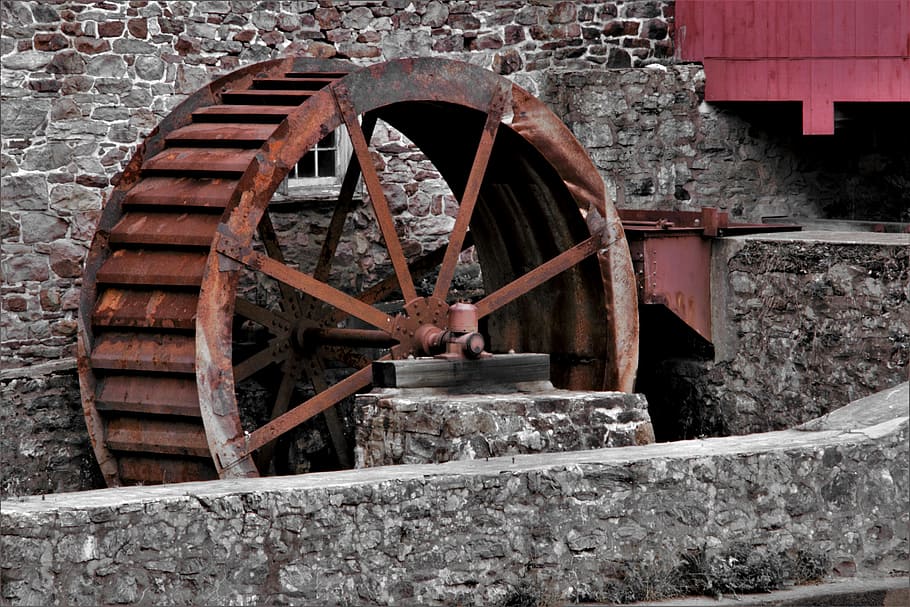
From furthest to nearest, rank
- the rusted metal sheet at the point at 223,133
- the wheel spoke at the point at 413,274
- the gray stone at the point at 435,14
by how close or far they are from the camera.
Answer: the gray stone at the point at 435,14, the wheel spoke at the point at 413,274, the rusted metal sheet at the point at 223,133

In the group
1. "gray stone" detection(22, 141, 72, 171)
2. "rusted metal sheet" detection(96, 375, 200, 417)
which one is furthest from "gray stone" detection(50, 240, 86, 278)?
"rusted metal sheet" detection(96, 375, 200, 417)

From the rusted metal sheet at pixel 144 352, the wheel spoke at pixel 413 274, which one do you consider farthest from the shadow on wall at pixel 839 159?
the rusted metal sheet at pixel 144 352

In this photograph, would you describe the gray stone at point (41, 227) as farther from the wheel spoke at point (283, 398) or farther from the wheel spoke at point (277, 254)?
the wheel spoke at point (283, 398)

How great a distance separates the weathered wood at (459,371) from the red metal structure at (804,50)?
4.25 metres

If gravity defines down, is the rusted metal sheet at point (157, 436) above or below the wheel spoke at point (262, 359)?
below

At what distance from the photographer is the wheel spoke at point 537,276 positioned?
9500 mm

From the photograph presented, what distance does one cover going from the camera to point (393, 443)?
7824 mm

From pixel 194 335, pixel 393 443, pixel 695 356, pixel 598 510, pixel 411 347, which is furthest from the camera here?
pixel 695 356

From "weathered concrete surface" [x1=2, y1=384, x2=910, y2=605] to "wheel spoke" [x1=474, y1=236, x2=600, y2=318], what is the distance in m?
2.42

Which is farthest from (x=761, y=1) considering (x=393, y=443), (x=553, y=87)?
(x=393, y=443)

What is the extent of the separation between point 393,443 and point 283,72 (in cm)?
338

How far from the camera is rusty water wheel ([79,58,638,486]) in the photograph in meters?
8.58

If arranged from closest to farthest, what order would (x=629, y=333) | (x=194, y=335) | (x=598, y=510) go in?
1. (x=598, y=510)
2. (x=194, y=335)
3. (x=629, y=333)

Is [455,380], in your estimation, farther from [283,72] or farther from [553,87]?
A: [553,87]
